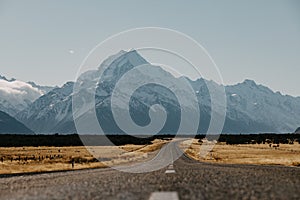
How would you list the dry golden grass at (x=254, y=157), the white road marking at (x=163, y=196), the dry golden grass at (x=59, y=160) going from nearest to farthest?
→ the white road marking at (x=163, y=196) → the dry golden grass at (x=59, y=160) → the dry golden grass at (x=254, y=157)

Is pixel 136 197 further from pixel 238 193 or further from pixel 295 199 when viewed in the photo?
pixel 295 199

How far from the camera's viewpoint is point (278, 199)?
1248 centimetres

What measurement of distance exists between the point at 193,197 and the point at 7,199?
8141 millimetres

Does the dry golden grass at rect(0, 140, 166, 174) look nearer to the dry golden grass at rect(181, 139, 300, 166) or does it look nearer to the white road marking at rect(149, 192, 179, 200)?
the dry golden grass at rect(181, 139, 300, 166)

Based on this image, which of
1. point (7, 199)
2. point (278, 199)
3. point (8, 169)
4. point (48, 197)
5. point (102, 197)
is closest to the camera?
point (278, 199)

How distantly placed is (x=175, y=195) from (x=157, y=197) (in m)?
0.67

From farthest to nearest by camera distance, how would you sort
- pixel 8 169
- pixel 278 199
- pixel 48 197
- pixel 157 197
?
pixel 8 169 < pixel 48 197 < pixel 157 197 < pixel 278 199

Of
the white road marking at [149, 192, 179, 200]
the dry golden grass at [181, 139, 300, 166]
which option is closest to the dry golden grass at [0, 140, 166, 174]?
the dry golden grass at [181, 139, 300, 166]

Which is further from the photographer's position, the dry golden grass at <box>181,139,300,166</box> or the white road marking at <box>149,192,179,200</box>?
the dry golden grass at <box>181,139,300,166</box>

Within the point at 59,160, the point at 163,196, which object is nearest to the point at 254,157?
the point at 59,160

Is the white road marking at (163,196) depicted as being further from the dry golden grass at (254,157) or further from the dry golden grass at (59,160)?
the dry golden grass at (254,157)

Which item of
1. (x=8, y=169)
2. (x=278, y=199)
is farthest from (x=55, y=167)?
(x=278, y=199)

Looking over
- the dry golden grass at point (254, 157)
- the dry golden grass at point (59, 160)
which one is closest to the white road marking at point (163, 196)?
the dry golden grass at point (59, 160)

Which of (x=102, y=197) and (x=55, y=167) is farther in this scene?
(x=55, y=167)
